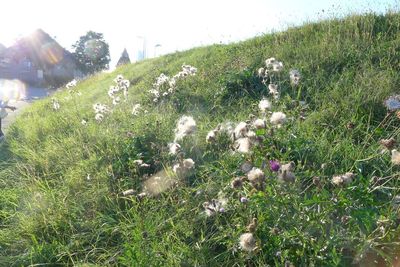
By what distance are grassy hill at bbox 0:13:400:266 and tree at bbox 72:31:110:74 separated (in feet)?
156

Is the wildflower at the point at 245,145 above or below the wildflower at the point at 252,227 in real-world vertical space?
above

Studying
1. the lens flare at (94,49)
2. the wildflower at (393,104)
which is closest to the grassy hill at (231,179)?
the wildflower at (393,104)

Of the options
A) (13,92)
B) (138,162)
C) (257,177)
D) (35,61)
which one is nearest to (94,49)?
(35,61)

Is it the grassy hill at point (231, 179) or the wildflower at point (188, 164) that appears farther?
the wildflower at point (188, 164)

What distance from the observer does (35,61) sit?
5038 centimetres

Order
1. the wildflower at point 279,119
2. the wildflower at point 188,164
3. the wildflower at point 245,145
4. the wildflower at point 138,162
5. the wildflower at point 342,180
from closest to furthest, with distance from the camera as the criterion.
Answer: the wildflower at point 342,180
the wildflower at point 245,145
the wildflower at point 279,119
the wildflower at point 188,164
the wildflower at point 138,162

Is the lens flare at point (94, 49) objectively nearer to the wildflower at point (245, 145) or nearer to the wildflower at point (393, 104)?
the wildflower at point (393, 104)

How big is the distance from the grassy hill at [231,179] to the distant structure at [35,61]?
4667cm

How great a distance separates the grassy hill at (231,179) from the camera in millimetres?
1999

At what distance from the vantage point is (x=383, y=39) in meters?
4.87

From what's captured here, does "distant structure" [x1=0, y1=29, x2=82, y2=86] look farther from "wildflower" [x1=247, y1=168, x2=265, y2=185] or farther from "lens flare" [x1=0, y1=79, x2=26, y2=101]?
"wildflower" [x1=247, y1=168, x2=265, y2=185]

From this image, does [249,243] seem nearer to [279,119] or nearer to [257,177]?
[257,177]

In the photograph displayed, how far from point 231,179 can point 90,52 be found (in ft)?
177

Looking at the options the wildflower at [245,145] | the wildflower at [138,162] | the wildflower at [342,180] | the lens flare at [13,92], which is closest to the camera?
the wildflower at [342,180]
